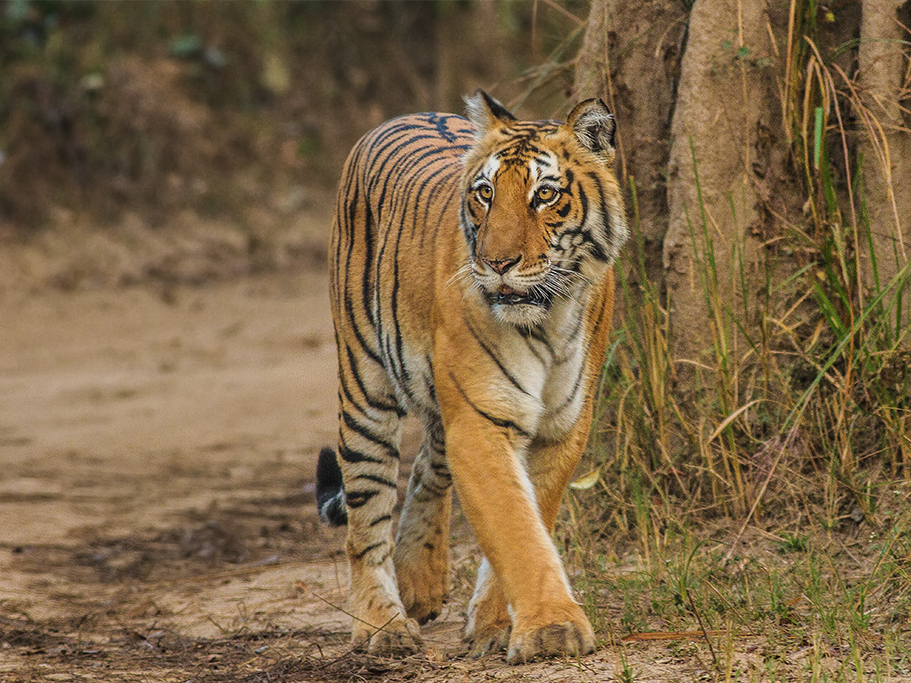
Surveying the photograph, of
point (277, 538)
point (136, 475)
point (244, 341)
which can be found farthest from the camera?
point (244, 341)

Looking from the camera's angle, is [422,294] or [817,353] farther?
[817,353]

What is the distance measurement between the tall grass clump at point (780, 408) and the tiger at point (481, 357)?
1.66ft

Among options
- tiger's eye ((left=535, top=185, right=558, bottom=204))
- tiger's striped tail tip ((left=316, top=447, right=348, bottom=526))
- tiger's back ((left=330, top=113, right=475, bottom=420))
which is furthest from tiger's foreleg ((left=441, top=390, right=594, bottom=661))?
tiger's striped tail tip ((left=316, top=447, right=348, bottom=526))

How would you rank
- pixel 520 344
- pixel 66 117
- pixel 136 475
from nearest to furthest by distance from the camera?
pixel 520 344 → pixel 136 475 → pixel 66 117

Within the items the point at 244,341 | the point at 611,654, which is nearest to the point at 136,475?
the point at 244,341

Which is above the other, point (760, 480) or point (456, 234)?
point (456, 234)

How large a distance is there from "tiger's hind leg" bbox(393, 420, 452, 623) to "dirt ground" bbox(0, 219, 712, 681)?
0.11 metres

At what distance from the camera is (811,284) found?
13.6ft

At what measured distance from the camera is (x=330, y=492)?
4336 mm

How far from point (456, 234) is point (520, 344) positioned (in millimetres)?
384

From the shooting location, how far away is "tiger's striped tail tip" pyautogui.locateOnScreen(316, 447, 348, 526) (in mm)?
4254

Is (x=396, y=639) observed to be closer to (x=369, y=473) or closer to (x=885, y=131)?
(x=369, y=473)

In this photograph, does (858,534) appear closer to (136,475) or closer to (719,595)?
(719,595)

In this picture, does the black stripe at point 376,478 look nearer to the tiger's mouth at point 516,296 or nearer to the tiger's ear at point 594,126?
the tiger's mouth at point 516,296
